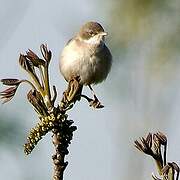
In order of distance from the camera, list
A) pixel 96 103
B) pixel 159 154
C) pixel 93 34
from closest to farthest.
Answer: pixel 159 154, pixel 96 103, pixel 93 34

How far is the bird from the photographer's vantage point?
6035 millimetres

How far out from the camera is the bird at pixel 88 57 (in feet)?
19.8

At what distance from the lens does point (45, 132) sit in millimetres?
2514

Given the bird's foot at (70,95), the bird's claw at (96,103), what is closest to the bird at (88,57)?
the bird's claw at (96,103)

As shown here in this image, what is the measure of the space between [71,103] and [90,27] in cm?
489

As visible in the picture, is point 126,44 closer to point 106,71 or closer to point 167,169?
point 167,169

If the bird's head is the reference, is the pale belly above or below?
below

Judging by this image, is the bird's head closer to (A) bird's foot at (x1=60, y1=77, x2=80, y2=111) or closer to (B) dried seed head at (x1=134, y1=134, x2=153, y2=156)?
(A) bird's foot at (x1=60, y1=77, x2=80, y2=111)

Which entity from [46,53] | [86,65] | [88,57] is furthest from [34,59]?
[88,57]

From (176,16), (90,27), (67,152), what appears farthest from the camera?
(90,27)

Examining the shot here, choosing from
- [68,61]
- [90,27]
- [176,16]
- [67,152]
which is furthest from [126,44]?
[90,27]

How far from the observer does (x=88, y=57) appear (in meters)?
6.61

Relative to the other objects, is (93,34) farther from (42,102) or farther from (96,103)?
(42,102)

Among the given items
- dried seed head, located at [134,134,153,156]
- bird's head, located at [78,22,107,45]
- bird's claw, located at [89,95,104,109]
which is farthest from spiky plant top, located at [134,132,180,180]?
bird's head, located at [78,22,107,45]
